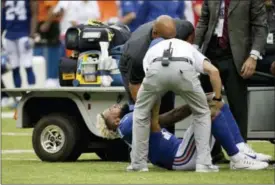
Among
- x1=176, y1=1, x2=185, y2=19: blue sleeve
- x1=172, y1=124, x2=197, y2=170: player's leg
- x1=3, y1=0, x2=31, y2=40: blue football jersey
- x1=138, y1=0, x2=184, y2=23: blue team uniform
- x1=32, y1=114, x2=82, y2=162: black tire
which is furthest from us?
x1=176, y1=1, x2=185, y2=19: blue sleeve

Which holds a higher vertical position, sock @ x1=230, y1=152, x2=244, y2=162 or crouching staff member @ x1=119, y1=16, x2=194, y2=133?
crouching staff member @ x1=119, y1=16, x2=194, y2=133

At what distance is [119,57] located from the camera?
54.1 feet

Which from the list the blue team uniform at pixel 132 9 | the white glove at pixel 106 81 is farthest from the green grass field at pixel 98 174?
the blue team uniform at pixel 132 9

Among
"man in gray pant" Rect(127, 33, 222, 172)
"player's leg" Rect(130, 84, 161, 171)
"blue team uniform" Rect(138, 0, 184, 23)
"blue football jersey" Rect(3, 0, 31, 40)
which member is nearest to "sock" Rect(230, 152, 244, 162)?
"man in gray pant" Rect(127, 33, 222, 172)

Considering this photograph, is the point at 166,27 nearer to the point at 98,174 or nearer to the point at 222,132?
the point at 222,132

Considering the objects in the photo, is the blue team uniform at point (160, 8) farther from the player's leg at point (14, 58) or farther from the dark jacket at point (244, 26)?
the dark jacket at point (244, 26)

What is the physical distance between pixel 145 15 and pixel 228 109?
44.0ft

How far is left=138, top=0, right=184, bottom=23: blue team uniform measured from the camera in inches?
1080

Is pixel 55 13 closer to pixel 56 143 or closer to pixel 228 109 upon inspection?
pixel 56 143

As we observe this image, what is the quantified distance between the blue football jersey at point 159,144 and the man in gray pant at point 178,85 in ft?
0.80

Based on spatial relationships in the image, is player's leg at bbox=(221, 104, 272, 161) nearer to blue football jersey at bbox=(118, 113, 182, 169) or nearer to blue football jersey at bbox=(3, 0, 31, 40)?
blue football jersey at bbox=(118, 113, 182, 169)

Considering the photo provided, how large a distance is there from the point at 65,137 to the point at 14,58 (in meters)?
10.7

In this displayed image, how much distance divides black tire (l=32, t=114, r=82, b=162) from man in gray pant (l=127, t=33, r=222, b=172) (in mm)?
2000

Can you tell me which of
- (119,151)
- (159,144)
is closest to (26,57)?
(119,151)
